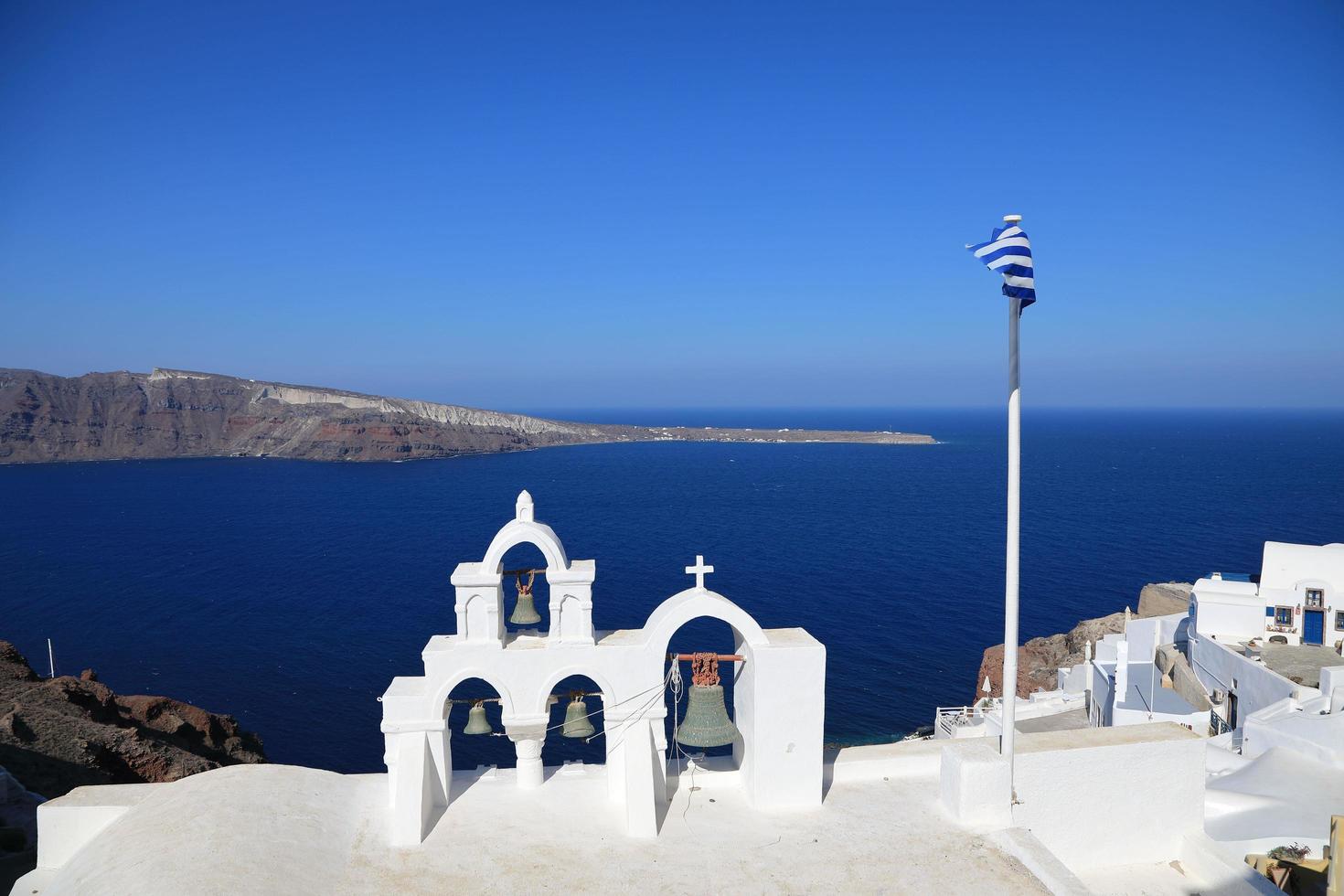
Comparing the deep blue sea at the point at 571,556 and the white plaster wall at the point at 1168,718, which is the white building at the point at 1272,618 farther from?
the deep blue sea at the point at 571,556

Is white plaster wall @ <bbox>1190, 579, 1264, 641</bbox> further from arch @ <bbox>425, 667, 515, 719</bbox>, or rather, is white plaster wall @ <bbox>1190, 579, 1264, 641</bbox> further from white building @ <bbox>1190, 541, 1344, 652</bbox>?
arch @ <bbox>425, 667, 515, 719</bbox>

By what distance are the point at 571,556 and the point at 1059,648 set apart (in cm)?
Answer: 4032

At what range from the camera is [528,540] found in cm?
1062

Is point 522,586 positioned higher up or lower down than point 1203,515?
higher up

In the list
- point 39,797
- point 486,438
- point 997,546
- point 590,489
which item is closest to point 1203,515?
point 997,546

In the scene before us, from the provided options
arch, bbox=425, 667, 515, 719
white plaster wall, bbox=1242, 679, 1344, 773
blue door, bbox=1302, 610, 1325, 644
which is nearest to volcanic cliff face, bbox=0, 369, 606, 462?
blue door, bbox=1302, 610, 1325, 644

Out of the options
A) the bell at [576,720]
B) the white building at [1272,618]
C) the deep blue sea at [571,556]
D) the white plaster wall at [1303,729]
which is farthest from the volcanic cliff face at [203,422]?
the bell at [576,720]

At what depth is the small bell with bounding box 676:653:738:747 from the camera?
10.2 m

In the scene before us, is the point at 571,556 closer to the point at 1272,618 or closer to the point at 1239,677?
the point at 1272,618

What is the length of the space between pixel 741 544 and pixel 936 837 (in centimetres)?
6552

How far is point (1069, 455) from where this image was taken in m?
165

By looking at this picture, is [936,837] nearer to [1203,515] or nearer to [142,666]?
[142,666]

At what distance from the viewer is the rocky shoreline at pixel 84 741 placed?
64.5 feet

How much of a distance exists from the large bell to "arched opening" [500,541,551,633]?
8.03 ft
